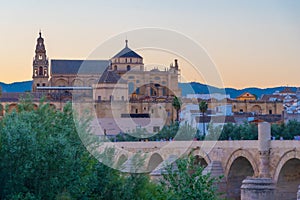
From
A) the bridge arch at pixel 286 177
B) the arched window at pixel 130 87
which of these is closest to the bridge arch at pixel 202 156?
the bridge arch at pixel 286 177

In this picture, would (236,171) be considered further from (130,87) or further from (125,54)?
(125,54)

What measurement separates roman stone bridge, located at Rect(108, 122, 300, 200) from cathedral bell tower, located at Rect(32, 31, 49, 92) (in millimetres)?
48084

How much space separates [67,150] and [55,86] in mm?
72803

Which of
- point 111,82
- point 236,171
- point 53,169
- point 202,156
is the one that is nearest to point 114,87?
point 111,82

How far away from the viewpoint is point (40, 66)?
90.2 metres

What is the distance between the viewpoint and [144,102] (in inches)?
3516

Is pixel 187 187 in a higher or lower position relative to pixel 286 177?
higher

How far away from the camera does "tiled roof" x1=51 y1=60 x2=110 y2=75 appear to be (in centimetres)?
Answer: 9206

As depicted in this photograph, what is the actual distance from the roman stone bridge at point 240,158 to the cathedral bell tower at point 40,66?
48084 millimetres

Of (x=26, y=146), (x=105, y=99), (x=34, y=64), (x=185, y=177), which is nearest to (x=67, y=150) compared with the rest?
(x=26, y=146)

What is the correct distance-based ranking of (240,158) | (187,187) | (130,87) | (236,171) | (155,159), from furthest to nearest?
1. (130,87)
2. (155,159)
3. (236,171)
4. (240,158)
5. (187,187)

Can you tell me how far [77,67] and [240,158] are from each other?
2495 inches

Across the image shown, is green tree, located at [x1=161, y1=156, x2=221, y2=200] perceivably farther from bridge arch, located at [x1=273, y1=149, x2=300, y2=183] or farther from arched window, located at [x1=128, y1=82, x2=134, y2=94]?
arched window, located at [x1=128, y1=82, x2=134, y2=94]

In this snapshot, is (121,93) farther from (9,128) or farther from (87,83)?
(9,128)
